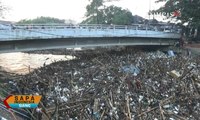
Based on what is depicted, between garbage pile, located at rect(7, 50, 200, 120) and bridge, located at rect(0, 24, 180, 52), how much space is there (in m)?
3.42

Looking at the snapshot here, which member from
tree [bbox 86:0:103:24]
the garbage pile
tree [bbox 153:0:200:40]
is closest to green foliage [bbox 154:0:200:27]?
tree [bbox 153:0:200:40]

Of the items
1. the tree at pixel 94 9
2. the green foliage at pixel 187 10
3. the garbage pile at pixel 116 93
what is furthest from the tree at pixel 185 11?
the tree at pixel 94 9

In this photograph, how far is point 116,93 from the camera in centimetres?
1786

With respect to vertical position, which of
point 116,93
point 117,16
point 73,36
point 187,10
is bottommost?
point 116,93

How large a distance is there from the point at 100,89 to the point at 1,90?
5.89 metres

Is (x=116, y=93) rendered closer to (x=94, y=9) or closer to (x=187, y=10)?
(x=187, y=10)

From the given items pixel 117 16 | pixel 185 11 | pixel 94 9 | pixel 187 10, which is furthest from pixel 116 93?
pixel 94 9

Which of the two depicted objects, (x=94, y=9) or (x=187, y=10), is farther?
(x=94, y=9)

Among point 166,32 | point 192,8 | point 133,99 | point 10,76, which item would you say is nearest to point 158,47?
point 166,32

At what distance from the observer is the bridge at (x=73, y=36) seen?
85.2 ft

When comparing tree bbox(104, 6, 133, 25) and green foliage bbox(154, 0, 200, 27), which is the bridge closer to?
green foliage bbox(154, 0, 200, 27)

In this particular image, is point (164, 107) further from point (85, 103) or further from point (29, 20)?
point (29, 20)

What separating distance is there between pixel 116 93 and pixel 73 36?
538 inches

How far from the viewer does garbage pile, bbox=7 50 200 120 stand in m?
15.2
